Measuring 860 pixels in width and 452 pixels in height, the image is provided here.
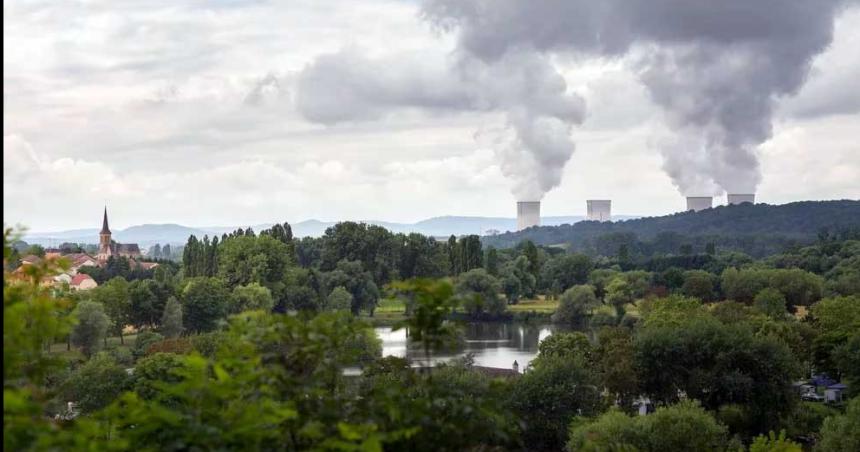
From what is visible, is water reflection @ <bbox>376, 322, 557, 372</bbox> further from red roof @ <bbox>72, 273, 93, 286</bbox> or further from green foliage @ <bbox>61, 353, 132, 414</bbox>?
A: red roof @ <bbox>72, 273, 93, 286</bbox>

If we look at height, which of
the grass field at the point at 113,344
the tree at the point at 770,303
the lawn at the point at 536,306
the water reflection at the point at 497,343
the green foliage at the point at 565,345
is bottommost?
the water reflection at the point at 497,343

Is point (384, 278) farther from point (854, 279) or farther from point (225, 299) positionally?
point (854, 279)

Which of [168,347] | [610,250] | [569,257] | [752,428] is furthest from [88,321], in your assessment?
[610,250]

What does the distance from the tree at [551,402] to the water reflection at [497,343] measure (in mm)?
13615

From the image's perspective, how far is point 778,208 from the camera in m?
178

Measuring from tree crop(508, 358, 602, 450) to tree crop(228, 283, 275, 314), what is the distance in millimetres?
30763

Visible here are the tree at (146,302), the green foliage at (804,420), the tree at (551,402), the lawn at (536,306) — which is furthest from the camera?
the lawn at (536,306)

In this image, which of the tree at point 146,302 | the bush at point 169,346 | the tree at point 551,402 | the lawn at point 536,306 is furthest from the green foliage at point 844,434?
the lawn at point 536,306

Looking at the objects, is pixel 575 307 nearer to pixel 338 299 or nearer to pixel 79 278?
pixel 338 299

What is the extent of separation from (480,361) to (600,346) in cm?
1148

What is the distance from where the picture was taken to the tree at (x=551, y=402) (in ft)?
80.9

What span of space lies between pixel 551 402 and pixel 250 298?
3213cm

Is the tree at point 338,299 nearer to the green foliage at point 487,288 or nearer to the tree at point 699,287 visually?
the green foliage at point 487,288

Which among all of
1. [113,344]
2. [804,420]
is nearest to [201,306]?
[113,344]
